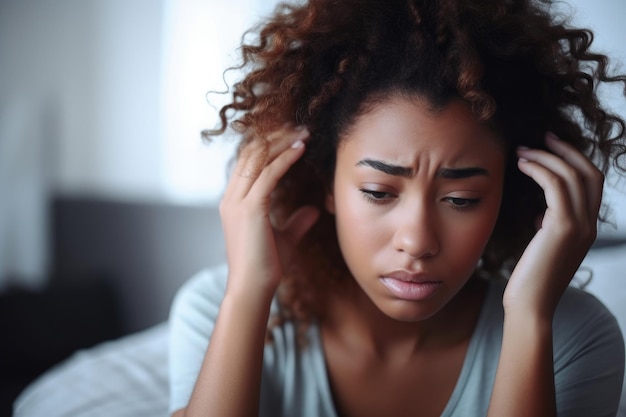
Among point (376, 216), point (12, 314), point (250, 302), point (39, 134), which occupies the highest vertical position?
point (39, 134)

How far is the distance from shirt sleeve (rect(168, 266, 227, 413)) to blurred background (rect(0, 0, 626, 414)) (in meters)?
1.10

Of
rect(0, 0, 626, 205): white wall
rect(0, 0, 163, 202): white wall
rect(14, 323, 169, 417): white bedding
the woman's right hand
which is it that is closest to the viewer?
the woman's right hand

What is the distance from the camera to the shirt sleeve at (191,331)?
1191 millimetres

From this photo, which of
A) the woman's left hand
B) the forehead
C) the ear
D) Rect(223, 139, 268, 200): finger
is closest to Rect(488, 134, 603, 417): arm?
the woman's left hand

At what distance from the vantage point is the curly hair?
1.00 meters

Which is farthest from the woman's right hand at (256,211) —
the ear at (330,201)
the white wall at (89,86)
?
the white wall at (89,86)

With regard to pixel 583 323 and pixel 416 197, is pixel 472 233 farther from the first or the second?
pixel 583 323

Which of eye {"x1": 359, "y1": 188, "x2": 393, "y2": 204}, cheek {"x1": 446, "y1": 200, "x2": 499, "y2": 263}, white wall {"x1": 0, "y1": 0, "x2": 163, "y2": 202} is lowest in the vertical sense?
cheek {"x1": 446, "y1": 200, "x2": 499, "y2": 263}

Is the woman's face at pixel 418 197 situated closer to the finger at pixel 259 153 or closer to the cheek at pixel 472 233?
the cheek at pixel 472 233

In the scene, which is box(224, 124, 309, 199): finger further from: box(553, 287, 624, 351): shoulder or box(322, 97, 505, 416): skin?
box(553, 287, 624, 351): shoulder

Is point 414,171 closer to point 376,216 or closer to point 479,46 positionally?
point 376,216

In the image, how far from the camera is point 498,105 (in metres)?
1.04

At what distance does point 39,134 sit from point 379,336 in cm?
201

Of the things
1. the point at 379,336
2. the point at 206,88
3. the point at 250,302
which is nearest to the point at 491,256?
the point at 379,336
